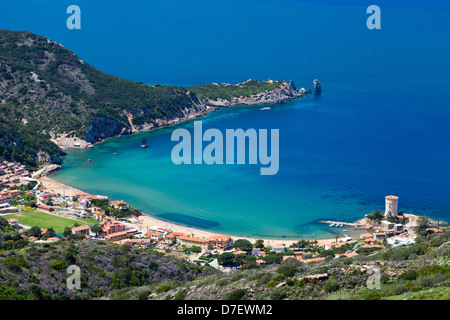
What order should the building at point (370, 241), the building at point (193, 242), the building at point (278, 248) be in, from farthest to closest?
the building at point (370, 241) < the building at point (193, 242) < the building at point (278, 248)

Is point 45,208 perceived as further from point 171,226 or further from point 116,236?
point 171,226

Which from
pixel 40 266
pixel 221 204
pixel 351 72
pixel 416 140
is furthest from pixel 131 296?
pixel 351 72

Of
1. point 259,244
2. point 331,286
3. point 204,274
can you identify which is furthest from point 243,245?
point 331,286

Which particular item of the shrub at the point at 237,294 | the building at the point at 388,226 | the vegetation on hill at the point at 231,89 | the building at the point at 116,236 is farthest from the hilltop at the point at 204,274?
the vegetation on hill at the point at 231,89

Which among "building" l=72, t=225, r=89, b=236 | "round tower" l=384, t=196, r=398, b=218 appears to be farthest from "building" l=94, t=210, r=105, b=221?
"round tower" l=384, t=196, r=398, b=218

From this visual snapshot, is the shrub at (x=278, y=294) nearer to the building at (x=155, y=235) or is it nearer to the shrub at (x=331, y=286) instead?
the shrub at (x=331, y=286)

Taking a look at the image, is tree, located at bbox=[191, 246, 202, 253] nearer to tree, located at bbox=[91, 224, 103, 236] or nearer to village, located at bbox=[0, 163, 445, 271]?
village, located at bbox=[0, 163, 445, 271]

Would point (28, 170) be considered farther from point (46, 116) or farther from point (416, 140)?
point (416, 140)
